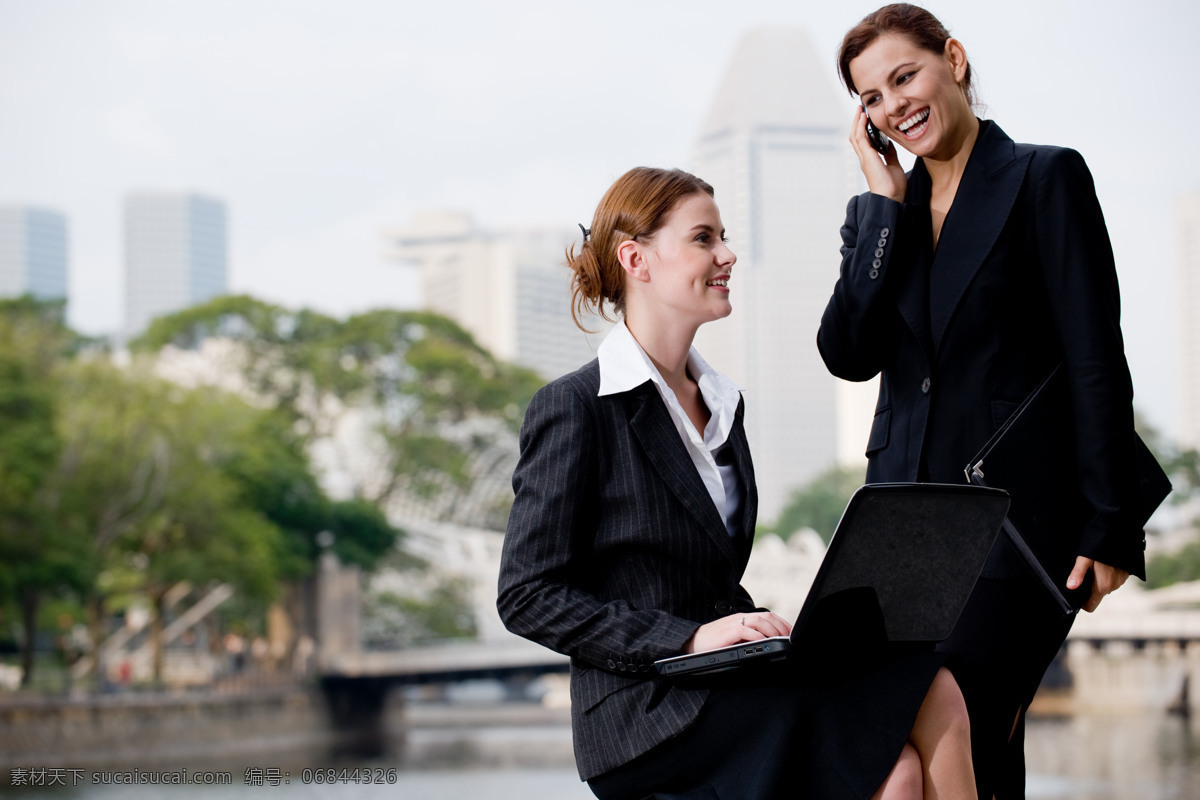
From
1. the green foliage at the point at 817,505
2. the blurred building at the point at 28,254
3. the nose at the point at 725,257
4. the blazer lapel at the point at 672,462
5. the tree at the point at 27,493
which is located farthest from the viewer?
the blurred building at the point at 28,254

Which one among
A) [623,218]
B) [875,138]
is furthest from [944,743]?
[875,138]

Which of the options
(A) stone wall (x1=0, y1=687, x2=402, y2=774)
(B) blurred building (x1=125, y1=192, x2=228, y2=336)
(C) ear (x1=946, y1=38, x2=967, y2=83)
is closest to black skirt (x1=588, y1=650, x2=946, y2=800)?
(C) ear (x1=946, y1=38, x2=967, y2=83)

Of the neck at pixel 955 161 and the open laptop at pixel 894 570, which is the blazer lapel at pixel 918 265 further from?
the open laptop at pixel 894 570

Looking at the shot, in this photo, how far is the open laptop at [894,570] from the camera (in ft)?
5.46

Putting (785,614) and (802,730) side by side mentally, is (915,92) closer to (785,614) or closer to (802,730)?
(802,730)

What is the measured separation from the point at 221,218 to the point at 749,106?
89.4 m

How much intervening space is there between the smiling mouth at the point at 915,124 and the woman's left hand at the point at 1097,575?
0.66 m

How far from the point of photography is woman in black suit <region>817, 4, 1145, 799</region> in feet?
6.61

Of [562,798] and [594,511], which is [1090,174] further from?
[562,798]

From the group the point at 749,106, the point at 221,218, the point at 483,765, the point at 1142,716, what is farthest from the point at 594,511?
the point at 221,218

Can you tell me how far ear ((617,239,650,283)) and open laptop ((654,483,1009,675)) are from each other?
0.53 metres

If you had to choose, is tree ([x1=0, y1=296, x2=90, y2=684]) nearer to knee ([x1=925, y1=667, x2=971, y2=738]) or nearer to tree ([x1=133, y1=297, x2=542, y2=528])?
tree ([x1=133, y1=297, x2=542, y2=528])

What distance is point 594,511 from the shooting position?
1.93 metres

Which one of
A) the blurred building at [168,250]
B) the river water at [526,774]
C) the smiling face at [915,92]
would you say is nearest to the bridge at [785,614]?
the river water at [526,774]
